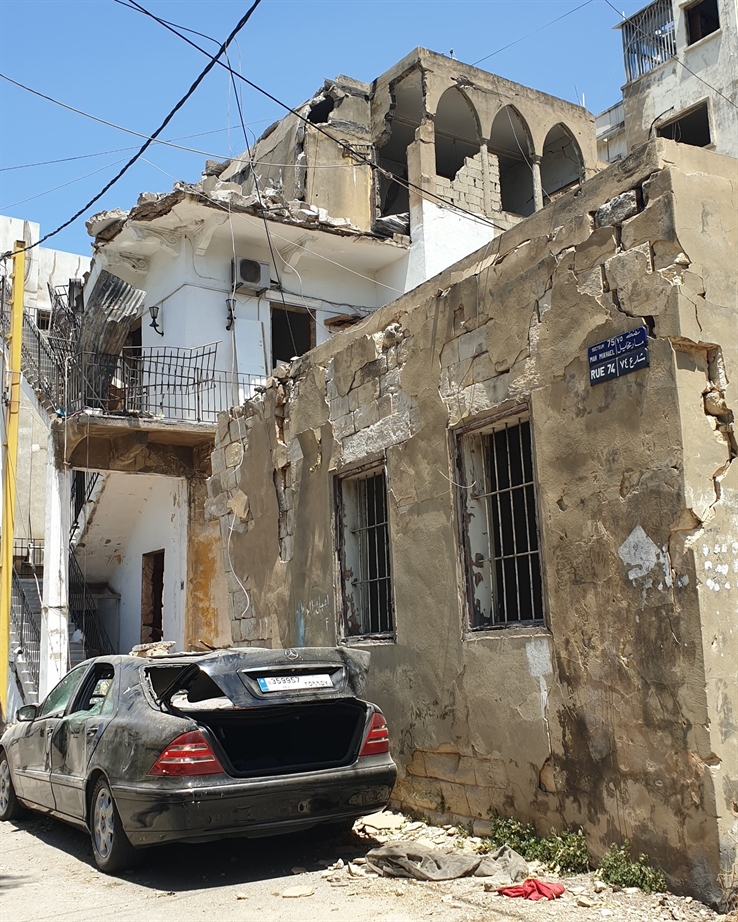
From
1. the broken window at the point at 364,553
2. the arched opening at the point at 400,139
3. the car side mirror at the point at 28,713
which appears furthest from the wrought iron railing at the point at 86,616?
the broken window at the point at 364,553

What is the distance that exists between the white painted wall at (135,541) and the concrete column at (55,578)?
1406mm

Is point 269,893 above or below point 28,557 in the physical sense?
below

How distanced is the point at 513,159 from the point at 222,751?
17645 millimetres

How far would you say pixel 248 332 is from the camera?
1584cm

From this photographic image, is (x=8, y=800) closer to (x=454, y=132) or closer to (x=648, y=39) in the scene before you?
(x=454, y=132)

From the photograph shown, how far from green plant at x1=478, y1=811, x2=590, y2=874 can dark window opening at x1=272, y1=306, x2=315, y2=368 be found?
11703 millimetres

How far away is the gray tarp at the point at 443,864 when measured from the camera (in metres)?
5.52

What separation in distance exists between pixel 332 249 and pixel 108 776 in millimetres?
12347

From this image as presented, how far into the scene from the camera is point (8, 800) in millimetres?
8094

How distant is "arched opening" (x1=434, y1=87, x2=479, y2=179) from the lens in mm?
18844

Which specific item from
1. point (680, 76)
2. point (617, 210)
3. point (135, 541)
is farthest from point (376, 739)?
point (680, 76)

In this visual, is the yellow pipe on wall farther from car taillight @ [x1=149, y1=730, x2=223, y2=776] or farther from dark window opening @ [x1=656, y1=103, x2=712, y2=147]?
dark window opening @ [x1=656, y1=103, x2=712, y2=147]

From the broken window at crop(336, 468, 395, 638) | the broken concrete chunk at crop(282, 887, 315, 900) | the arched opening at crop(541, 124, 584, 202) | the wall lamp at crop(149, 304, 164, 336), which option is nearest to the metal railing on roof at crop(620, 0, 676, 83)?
the arched opening at crop(541, 124, 584, 202)

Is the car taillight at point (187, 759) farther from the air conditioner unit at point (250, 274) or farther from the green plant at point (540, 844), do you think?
the air conditioner unit at point (250, 274)
